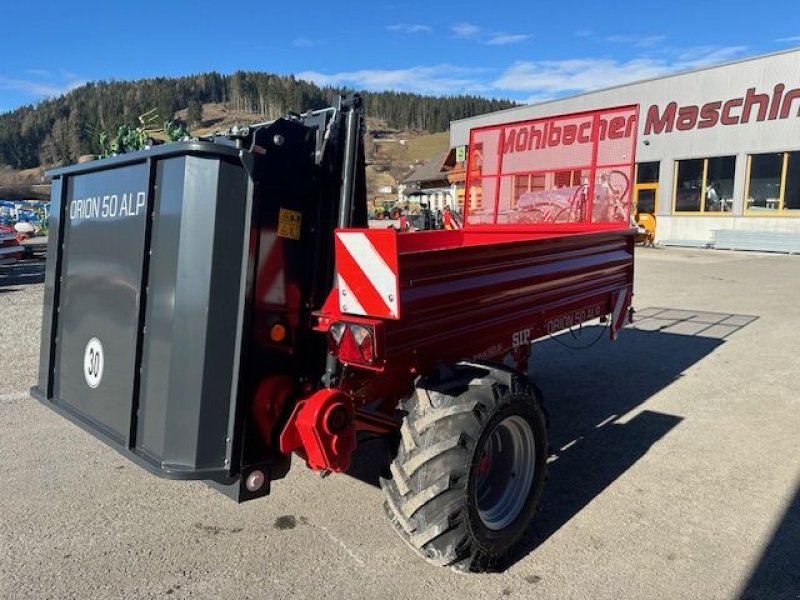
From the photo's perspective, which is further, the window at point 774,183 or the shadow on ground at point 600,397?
the window at point 774,183

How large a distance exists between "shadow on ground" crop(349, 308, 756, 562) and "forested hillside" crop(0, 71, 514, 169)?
158ft

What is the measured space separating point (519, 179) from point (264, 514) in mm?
4121

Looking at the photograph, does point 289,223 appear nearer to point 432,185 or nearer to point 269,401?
point 269,401

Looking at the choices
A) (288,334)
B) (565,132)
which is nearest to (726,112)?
(565,132)

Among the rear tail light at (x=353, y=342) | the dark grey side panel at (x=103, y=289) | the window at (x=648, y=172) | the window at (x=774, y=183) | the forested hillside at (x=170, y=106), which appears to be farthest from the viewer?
the forested hillside at (x=170, y=106)

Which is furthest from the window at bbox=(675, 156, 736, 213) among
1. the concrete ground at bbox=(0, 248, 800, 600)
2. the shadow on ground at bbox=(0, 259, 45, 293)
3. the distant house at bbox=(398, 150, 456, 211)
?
the shadow on ground at bbox=(0, 259, 45, 293)

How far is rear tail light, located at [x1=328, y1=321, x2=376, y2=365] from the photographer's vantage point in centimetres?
267

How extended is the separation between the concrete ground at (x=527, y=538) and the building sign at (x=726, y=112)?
2085 cm

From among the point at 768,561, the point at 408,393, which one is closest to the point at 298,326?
the point at 408,393

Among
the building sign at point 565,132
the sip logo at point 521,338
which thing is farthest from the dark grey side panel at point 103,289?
the building sign at point 565,132

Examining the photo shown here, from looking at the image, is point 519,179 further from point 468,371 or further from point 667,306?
point 667,306

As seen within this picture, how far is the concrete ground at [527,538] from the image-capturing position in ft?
9.41

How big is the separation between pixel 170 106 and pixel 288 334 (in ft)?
294

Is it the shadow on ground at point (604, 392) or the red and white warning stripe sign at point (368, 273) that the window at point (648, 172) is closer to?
the shadow on ground at point (604, 392)
